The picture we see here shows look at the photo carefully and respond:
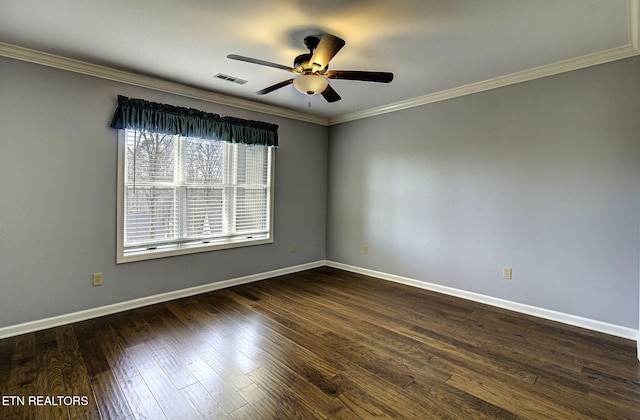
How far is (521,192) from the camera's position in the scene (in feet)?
10.8

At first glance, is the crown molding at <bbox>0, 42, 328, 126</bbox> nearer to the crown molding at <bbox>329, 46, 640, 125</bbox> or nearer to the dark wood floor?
the crown molding at <bbox>329, 46, 640, 125</bbox>

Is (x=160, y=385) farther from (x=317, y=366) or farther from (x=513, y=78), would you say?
(x=513, y=78)

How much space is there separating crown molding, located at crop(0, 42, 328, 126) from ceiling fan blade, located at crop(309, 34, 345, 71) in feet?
6.53

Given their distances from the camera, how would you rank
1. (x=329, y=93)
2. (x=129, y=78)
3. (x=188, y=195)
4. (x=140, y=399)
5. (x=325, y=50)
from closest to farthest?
(x=140, y=399) < (x=325, y=50) < (x=329, y=93) < (x=129, y=78) < (x=188, y=195)

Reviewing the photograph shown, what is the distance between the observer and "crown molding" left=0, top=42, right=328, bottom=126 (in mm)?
2666

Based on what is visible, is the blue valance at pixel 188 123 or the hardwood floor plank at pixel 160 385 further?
the blue valance at pixel 188 123

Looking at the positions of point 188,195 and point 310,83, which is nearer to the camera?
point 310,83

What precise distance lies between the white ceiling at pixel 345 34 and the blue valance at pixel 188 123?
14.0 inches

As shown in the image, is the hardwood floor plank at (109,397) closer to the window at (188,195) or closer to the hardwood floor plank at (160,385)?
the hardwood floor plank at (160,385)

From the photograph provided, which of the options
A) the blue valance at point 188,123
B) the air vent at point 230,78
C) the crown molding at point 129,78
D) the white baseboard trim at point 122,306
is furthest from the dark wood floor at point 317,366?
the air vent at point 230,78

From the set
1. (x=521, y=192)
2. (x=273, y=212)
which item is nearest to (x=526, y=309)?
(x=521, y=192)

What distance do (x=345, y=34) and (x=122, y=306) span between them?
11.2ft

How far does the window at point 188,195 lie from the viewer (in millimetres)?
3303

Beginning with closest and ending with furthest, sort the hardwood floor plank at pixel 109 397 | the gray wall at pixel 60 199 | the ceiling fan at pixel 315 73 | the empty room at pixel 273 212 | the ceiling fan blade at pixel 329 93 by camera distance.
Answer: the hardwood floor plank at pixel 109 397 → the empty room at pixel 273 212 → the ceiling fan at pixel 315 73 → the gray wall at pixel 60 199 → the ceiling fan blade at pixel 329 93
